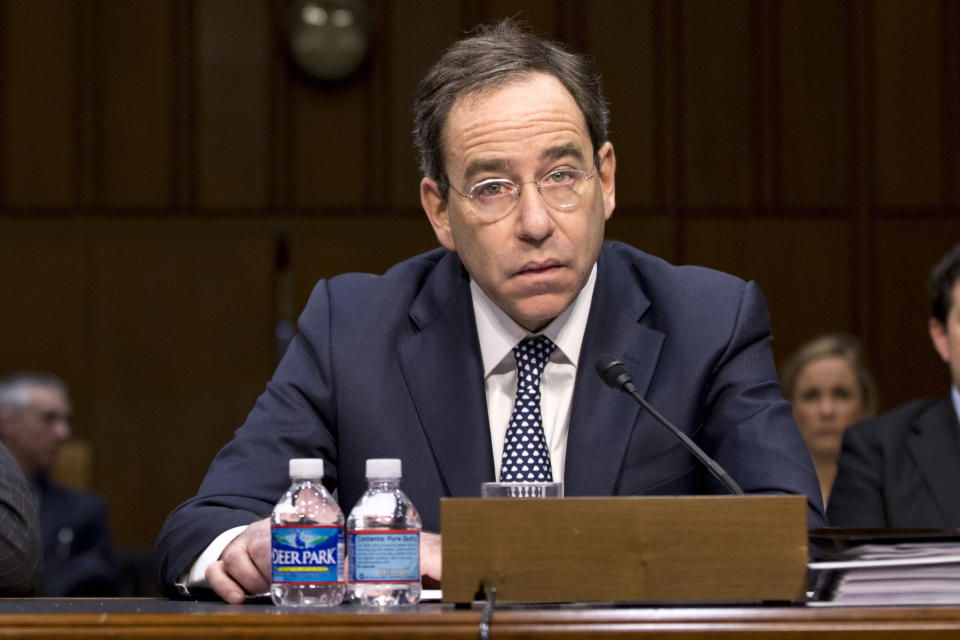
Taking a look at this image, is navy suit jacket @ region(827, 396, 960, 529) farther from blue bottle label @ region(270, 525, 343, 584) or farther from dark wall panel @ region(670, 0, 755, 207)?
dark wall panel @ region(670, 0, 755, 207)

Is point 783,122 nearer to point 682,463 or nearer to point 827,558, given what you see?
point 682,463

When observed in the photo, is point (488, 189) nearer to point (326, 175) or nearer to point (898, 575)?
point (898, 575)

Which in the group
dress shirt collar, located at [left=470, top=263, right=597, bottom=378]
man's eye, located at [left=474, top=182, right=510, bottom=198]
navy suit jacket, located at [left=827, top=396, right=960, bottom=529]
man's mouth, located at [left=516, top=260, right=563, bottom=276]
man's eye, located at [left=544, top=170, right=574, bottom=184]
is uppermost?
man's eye, located at [left=544, top=170, right=574, bottom=184]

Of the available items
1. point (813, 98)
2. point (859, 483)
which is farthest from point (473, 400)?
point (813, 98)

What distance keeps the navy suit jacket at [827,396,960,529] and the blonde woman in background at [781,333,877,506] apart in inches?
47.8

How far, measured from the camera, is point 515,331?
2211 millimetres

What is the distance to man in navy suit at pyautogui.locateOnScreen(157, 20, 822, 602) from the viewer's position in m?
2.05

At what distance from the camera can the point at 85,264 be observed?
6.20 meters

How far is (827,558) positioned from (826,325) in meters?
5.10

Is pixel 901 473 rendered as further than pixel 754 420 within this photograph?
Yes

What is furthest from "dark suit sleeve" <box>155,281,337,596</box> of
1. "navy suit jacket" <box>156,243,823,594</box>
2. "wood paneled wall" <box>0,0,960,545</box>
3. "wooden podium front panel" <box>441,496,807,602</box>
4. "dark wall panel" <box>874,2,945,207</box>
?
"dark wall panel" <box>874,2,945,207</box>

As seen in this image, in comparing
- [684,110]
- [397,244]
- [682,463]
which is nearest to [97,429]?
[397,244]

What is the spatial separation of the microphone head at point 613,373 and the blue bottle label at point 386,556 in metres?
0.39

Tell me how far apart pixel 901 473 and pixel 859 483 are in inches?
4.2
